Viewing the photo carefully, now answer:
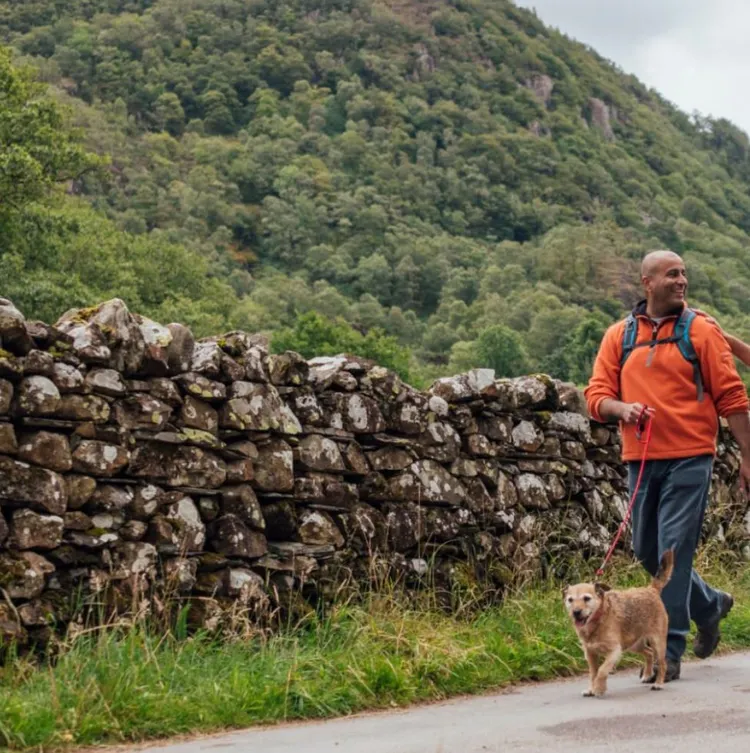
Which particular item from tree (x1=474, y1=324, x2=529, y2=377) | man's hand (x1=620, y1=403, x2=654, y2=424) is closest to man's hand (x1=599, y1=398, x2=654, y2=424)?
man's hand (x1=620, y1=403, x2=654, y2=424)

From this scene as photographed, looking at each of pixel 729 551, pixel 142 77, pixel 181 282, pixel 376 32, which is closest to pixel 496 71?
pixel 376 32

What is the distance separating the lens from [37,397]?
605cm

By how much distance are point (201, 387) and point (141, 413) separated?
45 centimetres

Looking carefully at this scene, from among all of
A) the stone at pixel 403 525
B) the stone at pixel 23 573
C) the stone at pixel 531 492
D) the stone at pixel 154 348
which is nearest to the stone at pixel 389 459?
the stone at pixel 403 525

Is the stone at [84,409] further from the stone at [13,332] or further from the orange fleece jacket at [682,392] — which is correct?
the orange fleece jacket at [682,392]

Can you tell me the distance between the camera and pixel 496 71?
619ft

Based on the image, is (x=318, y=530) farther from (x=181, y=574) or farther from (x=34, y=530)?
(x=34, y=530)

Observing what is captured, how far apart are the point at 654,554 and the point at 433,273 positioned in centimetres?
11190

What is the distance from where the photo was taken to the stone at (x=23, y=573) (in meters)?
5.73

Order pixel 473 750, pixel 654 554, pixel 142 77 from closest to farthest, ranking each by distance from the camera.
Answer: pixel 473 750 → pixel 654 554 → pixel 142 77

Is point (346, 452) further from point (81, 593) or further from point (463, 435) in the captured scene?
point (81, 593)

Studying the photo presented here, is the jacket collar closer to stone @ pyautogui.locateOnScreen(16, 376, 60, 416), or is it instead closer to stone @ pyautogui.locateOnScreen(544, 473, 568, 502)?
stone @ pyautogui.locateOnScreen(544, 473, 568, 502)

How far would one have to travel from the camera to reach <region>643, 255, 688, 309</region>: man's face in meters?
6.50

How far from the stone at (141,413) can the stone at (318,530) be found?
1191 mm
